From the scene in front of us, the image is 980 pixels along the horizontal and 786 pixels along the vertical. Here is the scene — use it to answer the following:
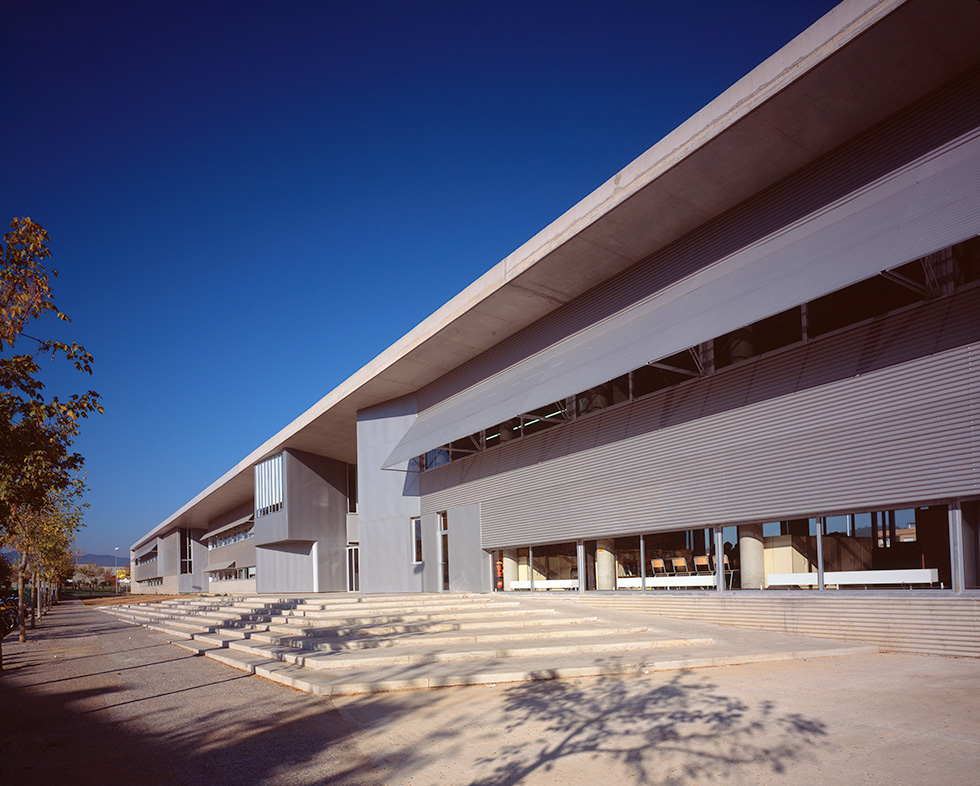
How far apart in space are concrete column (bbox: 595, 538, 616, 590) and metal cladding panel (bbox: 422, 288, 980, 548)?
0.41 m

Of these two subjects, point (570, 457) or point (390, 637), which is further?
point (570, 457)

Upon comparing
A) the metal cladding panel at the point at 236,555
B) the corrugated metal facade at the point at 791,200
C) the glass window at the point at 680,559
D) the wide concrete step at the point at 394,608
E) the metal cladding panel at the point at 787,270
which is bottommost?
the metal cladding panel at the point at 236,555

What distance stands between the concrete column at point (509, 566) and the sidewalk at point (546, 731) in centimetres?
1240

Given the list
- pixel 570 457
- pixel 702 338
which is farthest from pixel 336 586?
pixel 702 338

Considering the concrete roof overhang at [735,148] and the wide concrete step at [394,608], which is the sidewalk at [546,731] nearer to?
the wide concrete step at [394,608]

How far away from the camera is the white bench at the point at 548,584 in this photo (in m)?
19.7

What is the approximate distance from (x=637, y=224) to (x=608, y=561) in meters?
7.97

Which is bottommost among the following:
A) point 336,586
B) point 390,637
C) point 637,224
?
point 336,586

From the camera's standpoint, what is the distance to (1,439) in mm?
8055

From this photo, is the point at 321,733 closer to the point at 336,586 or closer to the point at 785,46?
the point at 785,46

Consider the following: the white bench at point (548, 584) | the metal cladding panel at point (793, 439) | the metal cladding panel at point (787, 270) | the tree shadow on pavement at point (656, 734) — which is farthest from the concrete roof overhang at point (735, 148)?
the tree shadow on pavement at point (656, 734)

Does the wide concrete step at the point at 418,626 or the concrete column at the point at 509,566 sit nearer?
the wide concrete step at the point at 418,626

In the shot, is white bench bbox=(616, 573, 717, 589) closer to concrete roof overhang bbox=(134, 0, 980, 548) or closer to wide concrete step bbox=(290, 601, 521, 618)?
wide concrete step bbox=(290, 601, 521, 618)

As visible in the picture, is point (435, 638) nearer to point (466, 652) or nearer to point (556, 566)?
point (466, 652)
